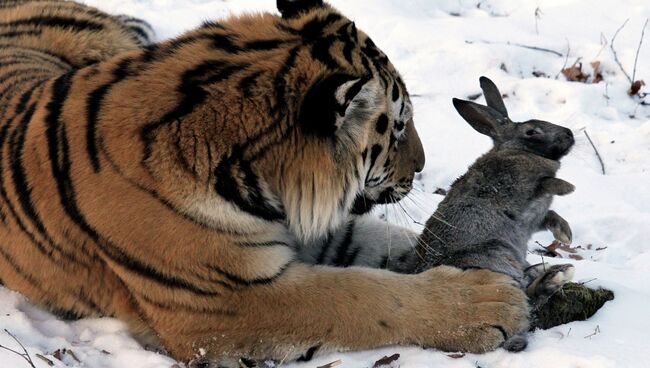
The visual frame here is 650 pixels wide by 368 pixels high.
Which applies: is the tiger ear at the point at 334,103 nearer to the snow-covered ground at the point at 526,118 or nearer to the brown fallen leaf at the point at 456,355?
the snow-covered ground at the point at 526,118

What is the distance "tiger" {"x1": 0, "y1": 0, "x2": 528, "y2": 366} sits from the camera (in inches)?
110

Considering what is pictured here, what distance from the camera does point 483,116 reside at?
12.8ft

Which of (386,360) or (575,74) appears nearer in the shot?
(386,360)

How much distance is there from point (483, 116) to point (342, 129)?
3.90 ft

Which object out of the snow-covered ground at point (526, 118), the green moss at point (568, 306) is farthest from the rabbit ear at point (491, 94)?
the green moss at point (568, 306)

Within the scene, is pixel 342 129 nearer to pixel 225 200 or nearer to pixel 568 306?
pixel 225 200

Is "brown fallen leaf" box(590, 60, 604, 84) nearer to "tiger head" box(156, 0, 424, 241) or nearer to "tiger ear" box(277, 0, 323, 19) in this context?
"tiger head" box(156, 0, 424, 241)

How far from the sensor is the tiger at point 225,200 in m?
2.79

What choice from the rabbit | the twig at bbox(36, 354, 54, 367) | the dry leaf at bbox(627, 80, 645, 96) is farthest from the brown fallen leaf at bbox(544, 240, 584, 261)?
the twig at bbox(36, 354, 54, 367)

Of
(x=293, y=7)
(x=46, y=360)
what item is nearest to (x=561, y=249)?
(x=293, y=7)

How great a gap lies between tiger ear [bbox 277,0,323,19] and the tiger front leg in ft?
3.14

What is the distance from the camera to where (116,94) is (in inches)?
114

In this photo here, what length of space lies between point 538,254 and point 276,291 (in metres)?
1.65

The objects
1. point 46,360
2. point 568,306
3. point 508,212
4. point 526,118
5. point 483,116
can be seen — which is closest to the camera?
point 46,360
